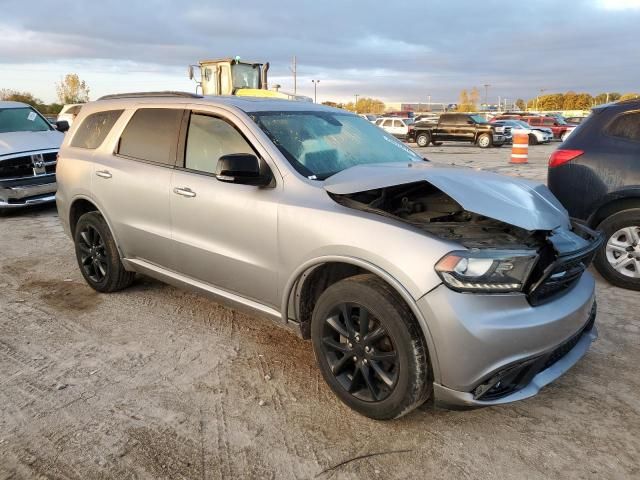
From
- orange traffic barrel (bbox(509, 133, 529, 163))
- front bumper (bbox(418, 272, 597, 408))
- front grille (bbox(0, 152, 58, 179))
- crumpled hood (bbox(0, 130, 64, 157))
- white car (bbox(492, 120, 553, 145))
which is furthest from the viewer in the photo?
white car (bbox(492, 120, 553, 145))

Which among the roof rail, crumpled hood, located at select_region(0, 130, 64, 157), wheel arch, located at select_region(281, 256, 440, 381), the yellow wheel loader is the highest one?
the yellow wheel loader

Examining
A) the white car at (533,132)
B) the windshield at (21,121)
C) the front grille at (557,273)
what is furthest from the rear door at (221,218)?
the white car at (533,132)

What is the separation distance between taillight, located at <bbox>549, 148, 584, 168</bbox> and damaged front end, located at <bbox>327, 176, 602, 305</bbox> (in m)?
2.04

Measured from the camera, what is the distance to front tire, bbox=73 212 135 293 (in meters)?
4.69

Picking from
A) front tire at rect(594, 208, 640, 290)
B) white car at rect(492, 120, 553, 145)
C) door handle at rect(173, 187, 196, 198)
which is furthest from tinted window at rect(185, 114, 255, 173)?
white car at rect(492, 120, 553, 145)

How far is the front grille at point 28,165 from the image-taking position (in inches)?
335

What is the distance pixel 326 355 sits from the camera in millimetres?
3105

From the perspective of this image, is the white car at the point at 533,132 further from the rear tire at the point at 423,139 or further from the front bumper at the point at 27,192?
the front bumper at the point at 27,192

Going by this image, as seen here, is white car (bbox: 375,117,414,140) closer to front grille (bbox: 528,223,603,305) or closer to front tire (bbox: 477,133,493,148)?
front tire (bbox: 477,133,493,148)

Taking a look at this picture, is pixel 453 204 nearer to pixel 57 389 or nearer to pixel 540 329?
pixel 540 329

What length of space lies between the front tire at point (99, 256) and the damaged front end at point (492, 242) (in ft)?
8.19

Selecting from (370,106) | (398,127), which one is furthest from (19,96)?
(370,106)

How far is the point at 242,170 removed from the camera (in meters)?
3.21

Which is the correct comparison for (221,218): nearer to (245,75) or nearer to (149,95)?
(149,95)
